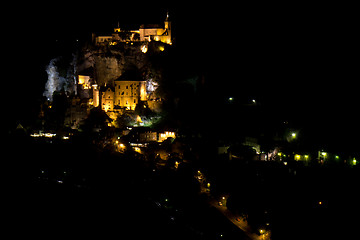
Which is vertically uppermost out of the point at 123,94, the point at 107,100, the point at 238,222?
the point at 123,94

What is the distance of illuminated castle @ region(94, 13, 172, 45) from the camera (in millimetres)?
44500

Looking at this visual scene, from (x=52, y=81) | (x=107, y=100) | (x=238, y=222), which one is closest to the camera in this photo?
(x=238, y=222)

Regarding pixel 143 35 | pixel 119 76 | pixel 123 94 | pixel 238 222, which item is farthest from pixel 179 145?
pixel 143 35

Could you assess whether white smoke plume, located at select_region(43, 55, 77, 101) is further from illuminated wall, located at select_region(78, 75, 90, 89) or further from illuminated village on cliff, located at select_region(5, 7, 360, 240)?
illuminated wall, located at select_region(78, 75, 90, 89)

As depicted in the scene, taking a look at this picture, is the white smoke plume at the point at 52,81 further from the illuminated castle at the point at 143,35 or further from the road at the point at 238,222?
the road at the point at 238,222

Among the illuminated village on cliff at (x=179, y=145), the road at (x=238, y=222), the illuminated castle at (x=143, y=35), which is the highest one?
the illuminated castle at (x=143, y=35)

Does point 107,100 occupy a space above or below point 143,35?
below

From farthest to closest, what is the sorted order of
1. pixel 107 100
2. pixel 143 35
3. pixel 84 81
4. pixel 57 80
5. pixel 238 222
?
pixel 143 35, pixel 57 80, pixel 84 81, pixel 107 100, pixel 238 222

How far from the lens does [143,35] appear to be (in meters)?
44.9

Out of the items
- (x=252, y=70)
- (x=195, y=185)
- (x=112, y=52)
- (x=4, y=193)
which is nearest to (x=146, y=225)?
(x=4, y=193)

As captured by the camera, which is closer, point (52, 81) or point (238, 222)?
point (238, 222)

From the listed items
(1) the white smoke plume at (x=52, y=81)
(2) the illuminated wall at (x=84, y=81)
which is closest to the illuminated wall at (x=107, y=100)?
(2) the illuminated wall at (x=84, y=81)

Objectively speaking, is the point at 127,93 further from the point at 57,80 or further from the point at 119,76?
the point at 57,80

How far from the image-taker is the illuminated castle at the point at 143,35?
44.5 metres
